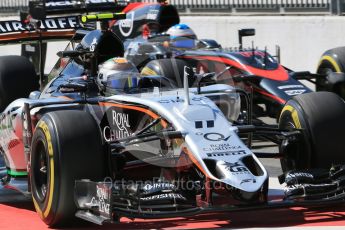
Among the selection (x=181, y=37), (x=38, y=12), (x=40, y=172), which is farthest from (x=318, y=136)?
(x=181, y=37)

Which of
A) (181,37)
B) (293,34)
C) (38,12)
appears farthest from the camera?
(293,34)

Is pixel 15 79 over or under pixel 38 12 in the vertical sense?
under

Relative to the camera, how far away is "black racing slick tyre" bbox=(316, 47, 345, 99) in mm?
13766

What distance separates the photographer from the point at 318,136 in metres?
8.60

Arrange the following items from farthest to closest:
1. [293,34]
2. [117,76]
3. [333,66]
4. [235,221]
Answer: [293,34], [333,66], [117,76], [235,221]

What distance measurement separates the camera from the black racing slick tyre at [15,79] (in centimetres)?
1153

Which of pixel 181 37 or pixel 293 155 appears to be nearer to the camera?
pixel 293 155

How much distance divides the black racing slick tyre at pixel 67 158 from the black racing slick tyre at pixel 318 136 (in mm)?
1767

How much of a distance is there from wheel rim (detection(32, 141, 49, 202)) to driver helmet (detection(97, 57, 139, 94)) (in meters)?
1.19

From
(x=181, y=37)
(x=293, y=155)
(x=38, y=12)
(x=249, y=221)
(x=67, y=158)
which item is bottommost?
(x=249, y=221)

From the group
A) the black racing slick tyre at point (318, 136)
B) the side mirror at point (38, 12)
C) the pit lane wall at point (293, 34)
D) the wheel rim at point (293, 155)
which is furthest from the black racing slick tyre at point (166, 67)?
the black racing slick tyre at point (318, 136)

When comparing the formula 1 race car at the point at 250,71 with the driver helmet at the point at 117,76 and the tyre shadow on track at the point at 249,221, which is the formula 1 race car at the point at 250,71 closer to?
the driver helmet at the point at 117,76

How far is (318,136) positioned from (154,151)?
142 cm

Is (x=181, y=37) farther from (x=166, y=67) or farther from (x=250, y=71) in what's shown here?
(x=250, y=71)
